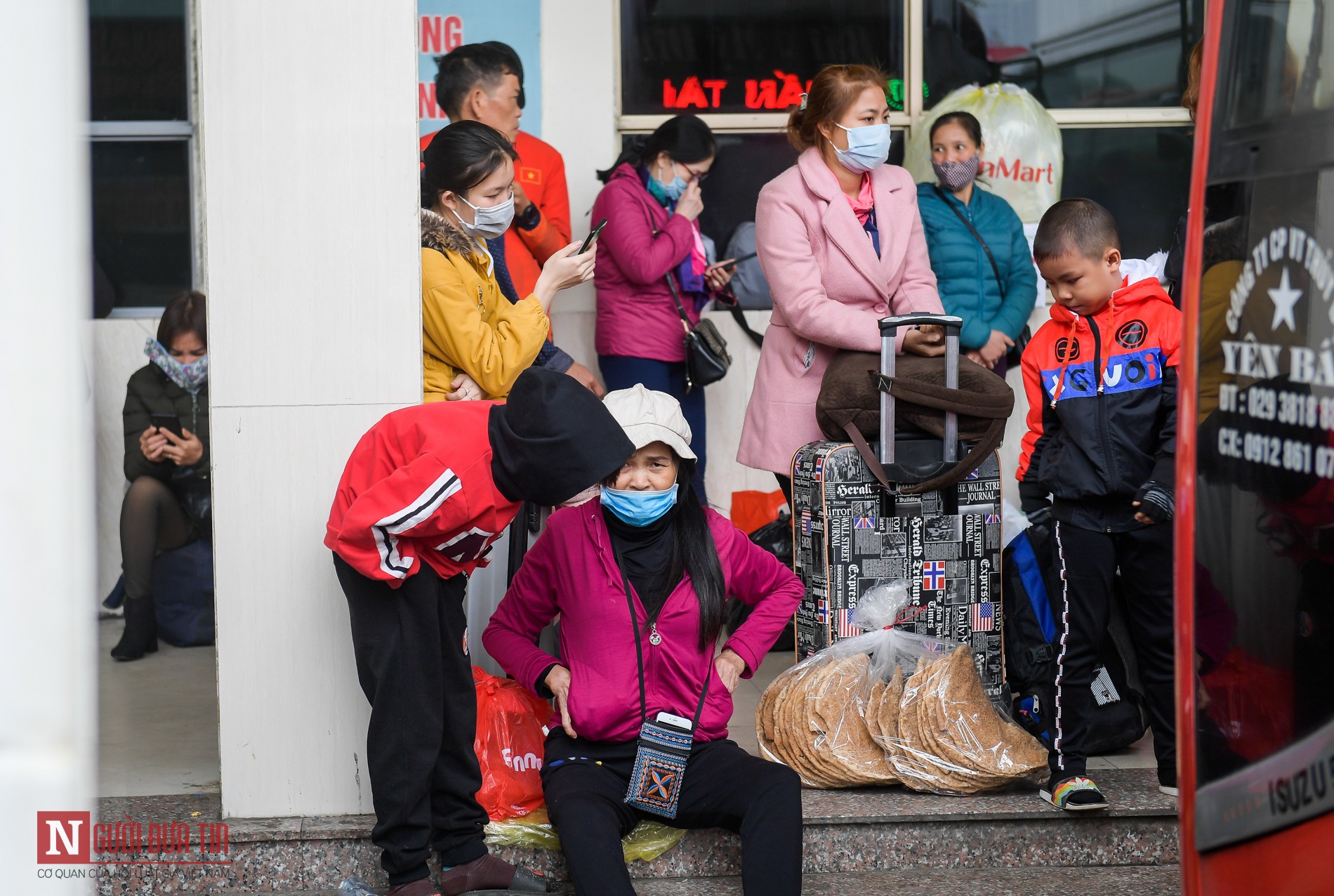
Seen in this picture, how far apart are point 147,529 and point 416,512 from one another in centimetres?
299

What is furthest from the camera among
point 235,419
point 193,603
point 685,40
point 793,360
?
point 685,40

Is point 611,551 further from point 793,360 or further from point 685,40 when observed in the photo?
point 685,40

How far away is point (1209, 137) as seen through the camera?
1.78 metres

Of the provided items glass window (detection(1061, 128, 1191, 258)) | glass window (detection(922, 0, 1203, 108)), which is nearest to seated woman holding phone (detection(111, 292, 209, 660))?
glass window (detection(922, 0, 1203, 108))

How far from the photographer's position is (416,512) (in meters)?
2.68

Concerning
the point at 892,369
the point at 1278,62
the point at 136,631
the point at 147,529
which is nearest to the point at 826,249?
the point at 892,369

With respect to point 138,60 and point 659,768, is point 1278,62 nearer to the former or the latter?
point 659,768

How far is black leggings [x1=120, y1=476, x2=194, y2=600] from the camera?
16.9ft

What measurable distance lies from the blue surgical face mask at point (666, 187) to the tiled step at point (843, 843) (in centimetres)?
270

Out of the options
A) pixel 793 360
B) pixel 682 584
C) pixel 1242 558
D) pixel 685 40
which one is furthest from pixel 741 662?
pixel 685 40

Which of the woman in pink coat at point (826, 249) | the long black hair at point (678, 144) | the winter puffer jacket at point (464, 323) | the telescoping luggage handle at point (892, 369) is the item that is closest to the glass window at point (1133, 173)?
the long black hair at point (678, 144)

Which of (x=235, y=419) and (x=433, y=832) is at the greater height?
(x=235, y=419)

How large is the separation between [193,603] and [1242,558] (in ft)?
14.8

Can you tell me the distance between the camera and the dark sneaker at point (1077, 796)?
3277 mm
